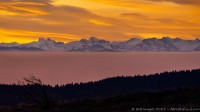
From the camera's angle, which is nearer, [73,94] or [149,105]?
[149,105]

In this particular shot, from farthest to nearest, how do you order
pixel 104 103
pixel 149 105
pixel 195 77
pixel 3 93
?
pixel 3 93 → pixel 195 77 → pixel 104 103 → pixel 149 105

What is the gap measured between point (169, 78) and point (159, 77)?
6.13 m

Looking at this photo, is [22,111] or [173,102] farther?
[22,111]

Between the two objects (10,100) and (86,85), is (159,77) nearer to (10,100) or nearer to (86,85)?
(86,85)

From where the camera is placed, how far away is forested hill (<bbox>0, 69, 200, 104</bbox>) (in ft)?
539

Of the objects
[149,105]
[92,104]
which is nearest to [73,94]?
[92,104]

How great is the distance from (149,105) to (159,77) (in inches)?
5639

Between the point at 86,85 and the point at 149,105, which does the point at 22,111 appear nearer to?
the point at 149,105

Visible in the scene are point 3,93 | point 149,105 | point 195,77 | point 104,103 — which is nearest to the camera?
point 149,105

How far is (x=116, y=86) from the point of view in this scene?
172750 millimetres

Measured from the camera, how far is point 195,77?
16438 cm

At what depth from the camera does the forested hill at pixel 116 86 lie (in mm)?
164375

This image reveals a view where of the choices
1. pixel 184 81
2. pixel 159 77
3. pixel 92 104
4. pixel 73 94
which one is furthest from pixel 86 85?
pixel 92 104

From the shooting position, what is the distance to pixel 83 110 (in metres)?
48.6
